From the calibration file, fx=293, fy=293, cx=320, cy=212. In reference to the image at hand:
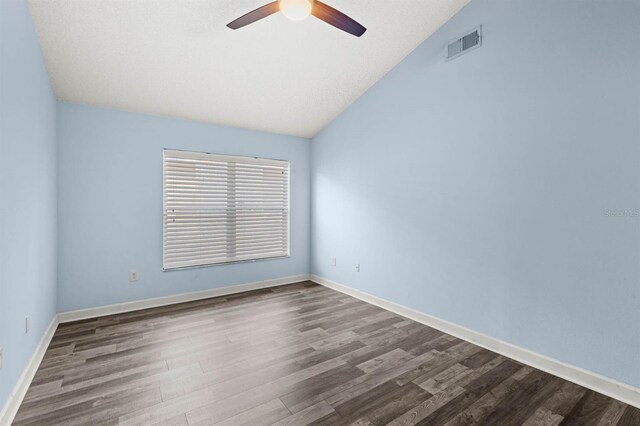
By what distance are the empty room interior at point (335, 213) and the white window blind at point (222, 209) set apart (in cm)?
4

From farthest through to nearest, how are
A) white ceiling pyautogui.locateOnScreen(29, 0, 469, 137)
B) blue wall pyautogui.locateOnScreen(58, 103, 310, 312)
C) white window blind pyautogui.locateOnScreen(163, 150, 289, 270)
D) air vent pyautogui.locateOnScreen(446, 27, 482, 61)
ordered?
white window blind pyautogui.locateOnScreen(163, 150, 289, 270) < blue wall pyautogui.locateOnScreen(58, 103, 310, 312) < air vent pyautogui.locateOnScreen(446, 27, 482, 61) < white ceiling pyautogui.locateOnScreen(29, 0, 469, 137)

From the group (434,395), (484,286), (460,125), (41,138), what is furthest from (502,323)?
(41,138)

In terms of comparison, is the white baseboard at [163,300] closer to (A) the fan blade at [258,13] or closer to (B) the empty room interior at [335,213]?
(B) the empty room interior at [335,213]

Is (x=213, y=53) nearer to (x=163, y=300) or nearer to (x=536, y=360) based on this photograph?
(x=163, y=300)

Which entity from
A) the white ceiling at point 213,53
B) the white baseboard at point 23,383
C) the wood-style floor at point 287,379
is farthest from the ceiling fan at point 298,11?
the white baseboard at point 23,383

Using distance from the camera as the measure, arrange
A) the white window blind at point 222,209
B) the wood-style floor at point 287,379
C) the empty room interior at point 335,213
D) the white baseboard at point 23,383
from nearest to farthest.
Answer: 1. the white baseboard at point 23,383
2. the wood-style floor at point 287,379
3. the empty room interior at point 335,213
4. the white window blind at point 222,209

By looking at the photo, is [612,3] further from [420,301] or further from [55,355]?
[55,355]

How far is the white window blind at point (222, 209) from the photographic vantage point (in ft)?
12.9

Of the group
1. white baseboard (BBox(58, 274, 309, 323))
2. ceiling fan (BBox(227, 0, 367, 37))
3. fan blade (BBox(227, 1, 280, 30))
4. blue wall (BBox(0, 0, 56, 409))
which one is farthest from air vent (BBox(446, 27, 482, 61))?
white baseboard (BBox(58, 274, 309, 323))

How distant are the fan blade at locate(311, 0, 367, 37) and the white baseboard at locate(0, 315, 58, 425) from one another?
3185 mm

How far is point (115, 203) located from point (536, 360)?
4.61 meters

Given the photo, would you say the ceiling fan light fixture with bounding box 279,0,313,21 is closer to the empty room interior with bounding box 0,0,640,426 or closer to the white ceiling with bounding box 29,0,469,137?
the empty room interior with bounding box 0,0,640,426

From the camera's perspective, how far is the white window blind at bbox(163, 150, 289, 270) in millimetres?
3922

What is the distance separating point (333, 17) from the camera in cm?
219
